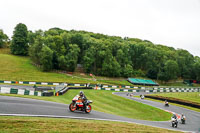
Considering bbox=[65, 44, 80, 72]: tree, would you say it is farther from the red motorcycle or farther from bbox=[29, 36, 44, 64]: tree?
the red motorcycle

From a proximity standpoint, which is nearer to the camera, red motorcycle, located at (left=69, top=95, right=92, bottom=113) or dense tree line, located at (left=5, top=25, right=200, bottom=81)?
red motorcycle, located at (left=69, top=95, right=92, bottom=113)

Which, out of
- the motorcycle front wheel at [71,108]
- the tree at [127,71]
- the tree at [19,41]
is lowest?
the motorcycle front wheel at [71,108]

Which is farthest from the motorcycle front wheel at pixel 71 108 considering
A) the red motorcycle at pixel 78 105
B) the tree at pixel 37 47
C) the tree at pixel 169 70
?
the tree at pixel 169 70

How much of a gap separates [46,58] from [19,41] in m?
29.9

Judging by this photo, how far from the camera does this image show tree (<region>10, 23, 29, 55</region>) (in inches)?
3662

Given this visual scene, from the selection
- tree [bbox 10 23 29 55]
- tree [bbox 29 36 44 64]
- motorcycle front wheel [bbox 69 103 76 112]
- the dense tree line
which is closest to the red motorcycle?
motorcycle front wheel [bbox 69 103 76 112]

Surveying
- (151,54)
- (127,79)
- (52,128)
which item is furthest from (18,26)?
(52,128)

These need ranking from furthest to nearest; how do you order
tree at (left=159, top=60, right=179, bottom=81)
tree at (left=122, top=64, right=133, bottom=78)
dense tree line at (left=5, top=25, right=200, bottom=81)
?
1. tree at (left=159, top=60, right=179, bottom=81)
2. tree at (left=122, top=64, right=133, bottom=78)
3. dense tree line at (left=5, top=25, right=200, bottom=81)

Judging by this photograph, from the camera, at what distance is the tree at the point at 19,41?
305ft

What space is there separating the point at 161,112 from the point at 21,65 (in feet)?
225

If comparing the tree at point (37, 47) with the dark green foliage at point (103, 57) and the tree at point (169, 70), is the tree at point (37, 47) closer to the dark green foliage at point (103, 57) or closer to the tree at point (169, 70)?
the dark green foliage at point (103, 57)

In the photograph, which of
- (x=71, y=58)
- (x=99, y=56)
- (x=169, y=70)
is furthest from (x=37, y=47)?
(x=169, y=70)

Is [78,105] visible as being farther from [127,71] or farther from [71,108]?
[127,71]

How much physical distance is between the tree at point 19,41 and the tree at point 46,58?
94.3ft
